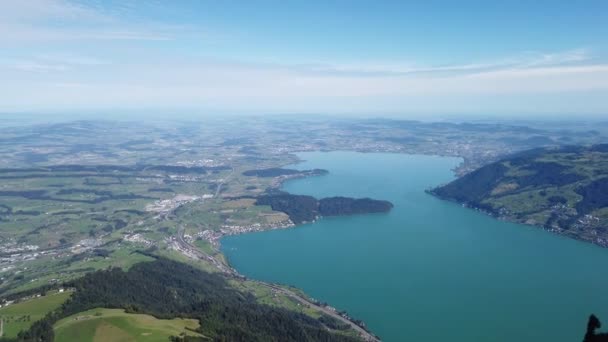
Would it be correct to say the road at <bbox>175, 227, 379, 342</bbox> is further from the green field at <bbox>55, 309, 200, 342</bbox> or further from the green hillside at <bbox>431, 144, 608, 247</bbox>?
the green hillside at <bbox>431, 144, 608, 247</bbox>

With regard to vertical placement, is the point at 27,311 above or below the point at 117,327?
below

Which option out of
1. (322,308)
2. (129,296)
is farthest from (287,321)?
(129,296)

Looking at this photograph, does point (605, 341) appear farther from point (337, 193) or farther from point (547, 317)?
point (337, 193)

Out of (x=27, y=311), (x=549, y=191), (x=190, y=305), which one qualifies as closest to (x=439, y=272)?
(x=190, y=305)

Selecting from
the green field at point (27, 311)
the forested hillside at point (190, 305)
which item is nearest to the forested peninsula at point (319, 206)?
the forested hillside at point (190, 305)

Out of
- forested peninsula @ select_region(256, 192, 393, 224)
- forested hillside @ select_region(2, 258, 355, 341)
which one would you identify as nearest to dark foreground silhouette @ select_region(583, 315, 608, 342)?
forested hillside @ select_region(2, 258, 355, 341)

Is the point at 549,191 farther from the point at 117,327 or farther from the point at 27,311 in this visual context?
the point at 27,311
